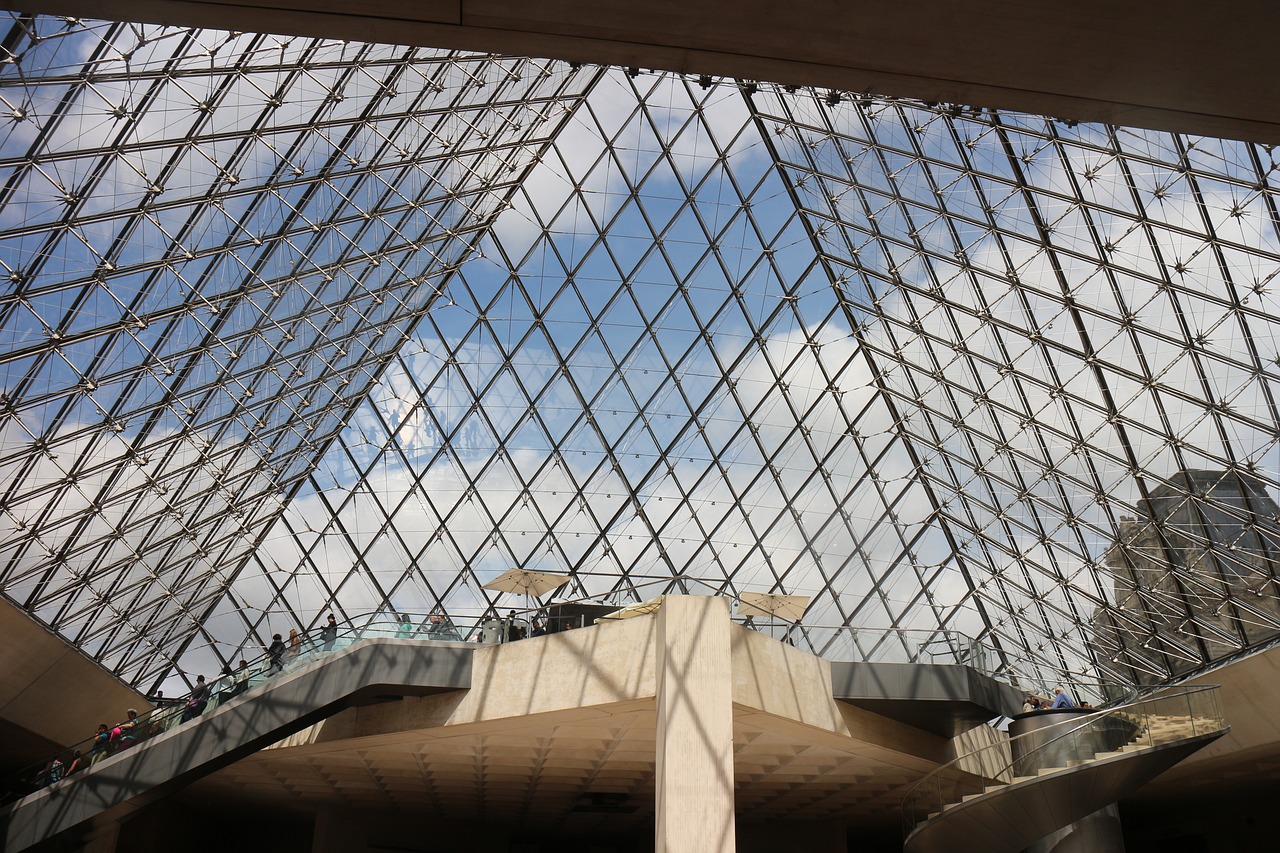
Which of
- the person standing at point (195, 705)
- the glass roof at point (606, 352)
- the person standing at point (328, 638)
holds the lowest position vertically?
the person standing at point (195, 705)

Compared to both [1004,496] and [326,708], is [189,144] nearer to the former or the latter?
[326,708]

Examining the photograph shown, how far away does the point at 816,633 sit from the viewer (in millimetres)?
25078

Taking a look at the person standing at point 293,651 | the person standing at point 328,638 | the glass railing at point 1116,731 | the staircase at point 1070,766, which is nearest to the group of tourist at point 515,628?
the person standing at point 328,638

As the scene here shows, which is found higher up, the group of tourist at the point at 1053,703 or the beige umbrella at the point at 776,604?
the beige umbrella at the point at 776,604

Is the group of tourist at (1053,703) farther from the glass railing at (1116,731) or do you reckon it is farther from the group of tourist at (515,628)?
the group of tourist at (515,628)

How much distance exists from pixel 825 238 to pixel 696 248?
5.10 m

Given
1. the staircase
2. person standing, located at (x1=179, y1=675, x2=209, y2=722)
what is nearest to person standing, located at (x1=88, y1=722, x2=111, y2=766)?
person standing, located at (x1=179, y1=675, x2=209, y2=722)

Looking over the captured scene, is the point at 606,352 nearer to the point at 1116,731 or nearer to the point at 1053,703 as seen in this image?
the point at 1053,703

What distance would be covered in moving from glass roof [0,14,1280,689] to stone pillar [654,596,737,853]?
8.72 m

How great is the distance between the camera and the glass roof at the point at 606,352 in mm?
22125

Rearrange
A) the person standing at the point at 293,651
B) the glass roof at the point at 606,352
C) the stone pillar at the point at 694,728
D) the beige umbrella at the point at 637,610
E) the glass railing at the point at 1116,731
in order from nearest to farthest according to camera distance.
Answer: the stone pillar at the point at 694,728 < the glass railing at the point at 1116,731 < the glass roof at the point at 606,352 < the beige umbrella at the point at 637,610 < the person standing at the point at 293,651

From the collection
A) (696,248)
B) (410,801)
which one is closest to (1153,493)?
(696,248)

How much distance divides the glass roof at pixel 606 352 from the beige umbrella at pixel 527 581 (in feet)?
14.8

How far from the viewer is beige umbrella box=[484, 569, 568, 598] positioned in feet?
97.3
